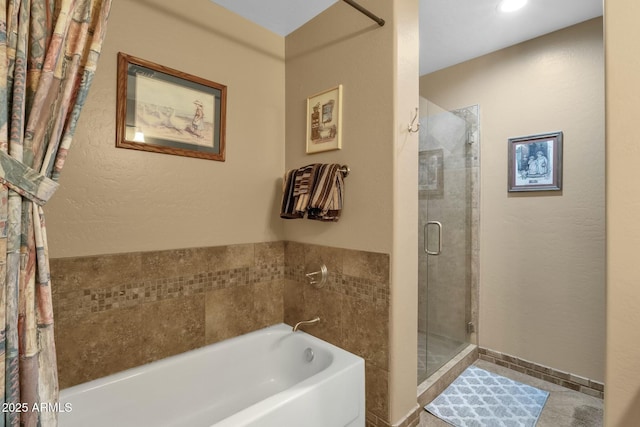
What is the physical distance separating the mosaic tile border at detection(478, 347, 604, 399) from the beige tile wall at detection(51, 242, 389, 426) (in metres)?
1.38

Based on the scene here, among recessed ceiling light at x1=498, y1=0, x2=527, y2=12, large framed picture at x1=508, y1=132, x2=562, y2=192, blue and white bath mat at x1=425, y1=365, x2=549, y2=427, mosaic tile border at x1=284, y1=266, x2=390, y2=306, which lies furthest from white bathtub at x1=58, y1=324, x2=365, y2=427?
recessed ceiling light at x1=498, y1=0, x2=527, y2=12

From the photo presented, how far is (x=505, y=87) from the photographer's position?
7.91ft

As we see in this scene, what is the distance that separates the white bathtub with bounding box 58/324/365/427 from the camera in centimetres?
125

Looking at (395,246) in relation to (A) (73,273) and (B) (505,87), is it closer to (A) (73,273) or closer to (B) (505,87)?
Result: (A) (73,273)

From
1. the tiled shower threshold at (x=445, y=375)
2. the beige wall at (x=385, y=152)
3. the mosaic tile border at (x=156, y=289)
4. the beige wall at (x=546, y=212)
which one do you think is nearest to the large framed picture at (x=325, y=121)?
the beige wall at (x=385, y=152)

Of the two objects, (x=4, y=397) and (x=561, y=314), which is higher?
(x=4, y=397)

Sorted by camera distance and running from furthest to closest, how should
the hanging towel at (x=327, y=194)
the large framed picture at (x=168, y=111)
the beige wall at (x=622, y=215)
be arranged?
the hanging towel at (x=327, y=194), the large framed picture at (x=168, y=111), the beige wall at (x=622, y=215)

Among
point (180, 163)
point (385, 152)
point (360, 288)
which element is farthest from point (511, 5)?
point (180, 163)

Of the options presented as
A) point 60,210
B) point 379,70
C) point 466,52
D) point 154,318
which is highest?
Result: point 466,52

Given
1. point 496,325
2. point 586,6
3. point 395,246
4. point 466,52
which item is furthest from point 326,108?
point 496,325

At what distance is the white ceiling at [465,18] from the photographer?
74.0 inches

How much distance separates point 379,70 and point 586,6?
155 centimetres

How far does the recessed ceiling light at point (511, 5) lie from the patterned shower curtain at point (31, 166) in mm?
2287

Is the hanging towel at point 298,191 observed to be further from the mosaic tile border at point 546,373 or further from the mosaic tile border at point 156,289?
the mosaic tile border at point 546,373
